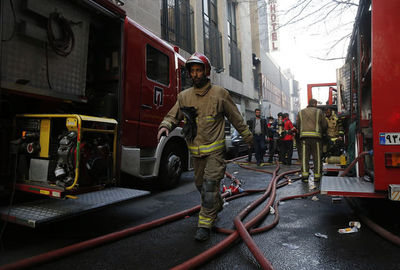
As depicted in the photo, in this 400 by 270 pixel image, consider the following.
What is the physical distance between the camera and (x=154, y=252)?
2496mm

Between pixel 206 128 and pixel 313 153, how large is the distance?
3679 mm

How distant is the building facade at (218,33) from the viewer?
10406mm

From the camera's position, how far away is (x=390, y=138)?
9.35 feet

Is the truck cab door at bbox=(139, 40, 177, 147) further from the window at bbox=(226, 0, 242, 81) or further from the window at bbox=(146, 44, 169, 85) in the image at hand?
the window at bbox=(226, 0, 242, 81)

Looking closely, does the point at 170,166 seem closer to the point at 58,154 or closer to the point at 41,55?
the point at 58,154

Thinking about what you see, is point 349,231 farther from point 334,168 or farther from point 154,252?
point 334,168

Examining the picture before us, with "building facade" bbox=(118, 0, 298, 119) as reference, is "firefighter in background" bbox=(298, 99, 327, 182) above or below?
below

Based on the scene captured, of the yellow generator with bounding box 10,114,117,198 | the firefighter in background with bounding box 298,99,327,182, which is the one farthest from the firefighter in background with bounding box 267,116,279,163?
the yellow generator with bounding box 10,114,117,198

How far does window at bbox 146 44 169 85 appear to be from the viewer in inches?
182

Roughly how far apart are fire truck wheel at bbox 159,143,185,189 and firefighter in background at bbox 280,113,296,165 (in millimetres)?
4857

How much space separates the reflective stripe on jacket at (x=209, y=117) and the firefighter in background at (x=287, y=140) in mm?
6382

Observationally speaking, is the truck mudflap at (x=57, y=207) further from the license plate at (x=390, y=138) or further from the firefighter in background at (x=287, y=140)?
the firefighter in background at (x=287, y=140)

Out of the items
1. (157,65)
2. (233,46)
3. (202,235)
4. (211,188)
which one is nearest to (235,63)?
(233,46)

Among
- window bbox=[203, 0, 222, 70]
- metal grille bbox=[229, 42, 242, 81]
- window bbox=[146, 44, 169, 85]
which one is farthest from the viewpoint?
metal grille bbox=[229, 42, 242, 81]
